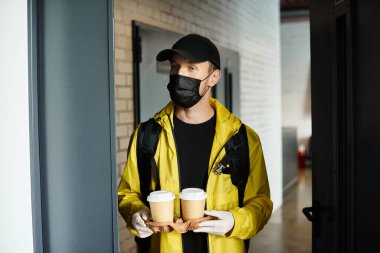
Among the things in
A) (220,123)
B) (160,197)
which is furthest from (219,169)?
(160,197)

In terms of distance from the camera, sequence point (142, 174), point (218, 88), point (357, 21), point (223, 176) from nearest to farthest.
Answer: point (357, 21)
point (223, 176)
point (142, 174)
point (218, 88)

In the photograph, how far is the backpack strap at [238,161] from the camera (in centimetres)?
170

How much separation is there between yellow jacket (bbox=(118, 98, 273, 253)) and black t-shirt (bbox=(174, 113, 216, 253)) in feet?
0.13

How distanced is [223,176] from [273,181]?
4325 millimetres

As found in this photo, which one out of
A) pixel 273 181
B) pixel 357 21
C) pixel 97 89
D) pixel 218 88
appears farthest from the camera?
pixel 273 181

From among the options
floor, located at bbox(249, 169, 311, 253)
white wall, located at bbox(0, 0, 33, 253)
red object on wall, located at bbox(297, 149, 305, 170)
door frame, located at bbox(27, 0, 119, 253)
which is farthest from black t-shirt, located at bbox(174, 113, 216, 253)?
red object on wall, located at bbox(297, 149, 305, 170)

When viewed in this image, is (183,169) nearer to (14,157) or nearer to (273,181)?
(14,157)

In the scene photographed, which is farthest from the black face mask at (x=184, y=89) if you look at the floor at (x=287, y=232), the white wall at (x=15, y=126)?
the floor at (x=287, y=232)

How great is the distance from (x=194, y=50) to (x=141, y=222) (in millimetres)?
715

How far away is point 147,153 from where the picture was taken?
179 centimetres

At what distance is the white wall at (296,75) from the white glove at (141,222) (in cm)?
924

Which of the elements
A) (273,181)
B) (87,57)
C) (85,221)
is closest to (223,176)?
(85,221)

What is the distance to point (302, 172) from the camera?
9977mm

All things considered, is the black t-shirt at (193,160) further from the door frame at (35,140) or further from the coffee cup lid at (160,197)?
the door frame at (35,140)
